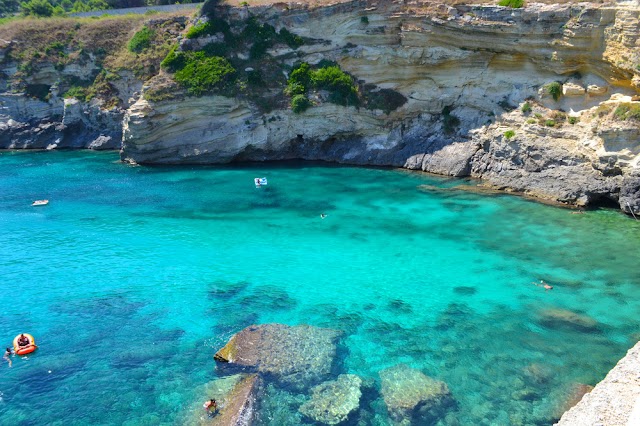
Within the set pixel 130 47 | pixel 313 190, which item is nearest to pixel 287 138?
pixel 313 190

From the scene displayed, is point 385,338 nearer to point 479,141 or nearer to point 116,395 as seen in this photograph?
point 116,395

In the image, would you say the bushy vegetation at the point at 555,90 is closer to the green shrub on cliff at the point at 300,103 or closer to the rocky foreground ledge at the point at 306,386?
the green shrub on cliff at the point at 300,103

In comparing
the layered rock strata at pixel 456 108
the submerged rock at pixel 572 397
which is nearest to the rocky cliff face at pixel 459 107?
the layered rock strata at pixel 456 108

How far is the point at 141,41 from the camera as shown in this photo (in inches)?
1839

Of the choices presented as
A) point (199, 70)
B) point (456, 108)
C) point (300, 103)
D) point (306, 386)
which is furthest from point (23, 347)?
point (456, 108)

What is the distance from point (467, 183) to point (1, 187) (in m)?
31.5

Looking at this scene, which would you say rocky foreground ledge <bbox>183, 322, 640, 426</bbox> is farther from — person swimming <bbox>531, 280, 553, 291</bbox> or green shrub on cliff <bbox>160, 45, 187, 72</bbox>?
green shrub on cliff <bbox>160, 45, 187, 72</bbox>

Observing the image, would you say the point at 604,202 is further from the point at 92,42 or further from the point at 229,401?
the point at 92,42

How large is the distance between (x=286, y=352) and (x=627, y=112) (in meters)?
21.0

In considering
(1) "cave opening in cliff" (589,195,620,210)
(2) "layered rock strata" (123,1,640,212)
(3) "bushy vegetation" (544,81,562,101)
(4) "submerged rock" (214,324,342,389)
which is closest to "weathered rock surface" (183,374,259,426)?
(4) "submerged rock" (214,324,342,389)

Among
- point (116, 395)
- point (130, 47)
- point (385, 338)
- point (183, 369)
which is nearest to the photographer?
point (116, 395)

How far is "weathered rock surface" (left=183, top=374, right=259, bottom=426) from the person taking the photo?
12305 mm

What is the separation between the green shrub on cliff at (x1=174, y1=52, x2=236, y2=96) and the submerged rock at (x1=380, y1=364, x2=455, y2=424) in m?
28.8

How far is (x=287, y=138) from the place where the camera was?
38438 millimetres
